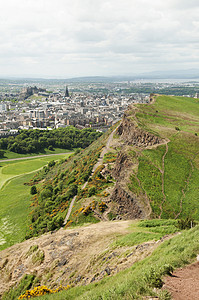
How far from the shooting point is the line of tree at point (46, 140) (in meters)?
126

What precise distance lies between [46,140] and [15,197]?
69838 millimetres

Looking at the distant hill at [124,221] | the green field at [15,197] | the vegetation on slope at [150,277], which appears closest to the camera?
the vegetation on slope at [150,277]

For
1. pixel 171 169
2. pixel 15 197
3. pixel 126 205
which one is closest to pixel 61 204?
pixel 126 205

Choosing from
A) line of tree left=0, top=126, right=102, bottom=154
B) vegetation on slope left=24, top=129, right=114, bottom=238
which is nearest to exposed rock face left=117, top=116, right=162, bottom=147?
vegetation on slope left=24, top=129, right=114, bottom=238

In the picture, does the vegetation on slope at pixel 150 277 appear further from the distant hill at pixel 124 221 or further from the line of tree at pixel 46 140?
the line of tree at pixel 46 140

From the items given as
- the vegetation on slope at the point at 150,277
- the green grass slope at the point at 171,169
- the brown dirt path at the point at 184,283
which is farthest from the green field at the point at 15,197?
the brown dirt path at the point at 184,283

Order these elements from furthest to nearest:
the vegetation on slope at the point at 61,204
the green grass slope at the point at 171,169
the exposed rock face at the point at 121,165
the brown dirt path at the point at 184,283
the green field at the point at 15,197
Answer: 1. the green field at the point at 15,197
2. the exposed rock face at the point at 121,165
3. the vegetation on slope at the point at 61,204
4. the green grass slope at the point at 171,169
5. the brown dirt path at the point at 184,283

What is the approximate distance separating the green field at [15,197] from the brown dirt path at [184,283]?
37279 mm

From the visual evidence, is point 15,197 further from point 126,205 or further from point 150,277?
point 150,277

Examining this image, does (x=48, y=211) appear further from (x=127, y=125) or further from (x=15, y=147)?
(x=15, y=147)

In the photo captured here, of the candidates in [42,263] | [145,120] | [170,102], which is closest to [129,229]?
[42,263]

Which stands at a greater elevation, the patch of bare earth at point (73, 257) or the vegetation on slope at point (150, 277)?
the vegetation on slope at point (150, 277)

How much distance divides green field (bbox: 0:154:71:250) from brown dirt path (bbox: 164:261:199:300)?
3728 centimetres

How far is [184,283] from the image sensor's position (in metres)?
12.4
